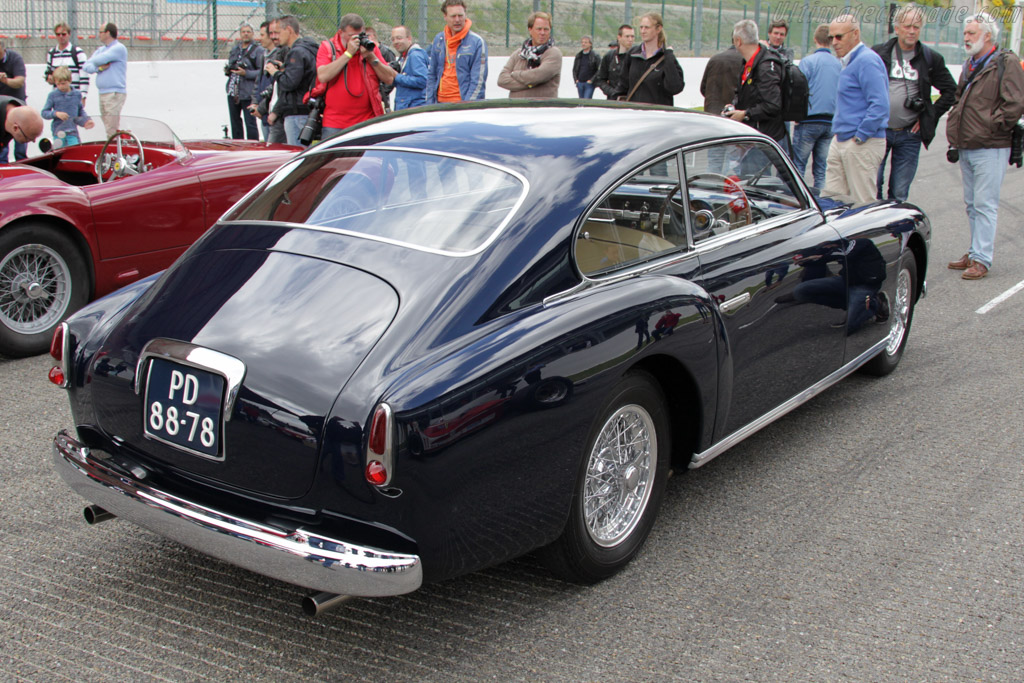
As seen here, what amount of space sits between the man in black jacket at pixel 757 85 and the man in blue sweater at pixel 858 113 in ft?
2.11

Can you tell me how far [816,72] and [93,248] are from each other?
7.11 metres

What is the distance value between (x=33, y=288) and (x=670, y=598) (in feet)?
14.4

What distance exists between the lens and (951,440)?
177 inches

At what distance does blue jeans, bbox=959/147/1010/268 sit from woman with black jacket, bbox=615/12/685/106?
2641mm

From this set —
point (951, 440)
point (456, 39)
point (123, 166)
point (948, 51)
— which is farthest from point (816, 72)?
point (948, 51)

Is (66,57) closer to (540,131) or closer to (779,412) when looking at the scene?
(540,131)

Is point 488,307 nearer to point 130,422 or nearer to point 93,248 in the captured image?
point 130,422

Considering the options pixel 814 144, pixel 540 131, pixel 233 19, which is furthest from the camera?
pixel 233 19

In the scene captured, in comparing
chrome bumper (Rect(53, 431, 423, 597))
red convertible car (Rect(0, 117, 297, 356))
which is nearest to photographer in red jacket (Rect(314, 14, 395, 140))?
red convertible car (Rect(0, 117, 297, 356))

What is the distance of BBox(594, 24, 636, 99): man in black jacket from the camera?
31.9 feet

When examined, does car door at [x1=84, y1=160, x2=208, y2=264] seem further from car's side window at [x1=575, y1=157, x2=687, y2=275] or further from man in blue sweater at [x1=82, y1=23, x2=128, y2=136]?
man in blue sweater at [x1=82, y1=23, x2=128, y2=136]

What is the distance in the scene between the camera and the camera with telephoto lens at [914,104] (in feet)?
25.8

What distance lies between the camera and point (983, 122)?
24.0 ft

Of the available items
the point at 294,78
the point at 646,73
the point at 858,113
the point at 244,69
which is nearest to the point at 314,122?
the point at 294,78
